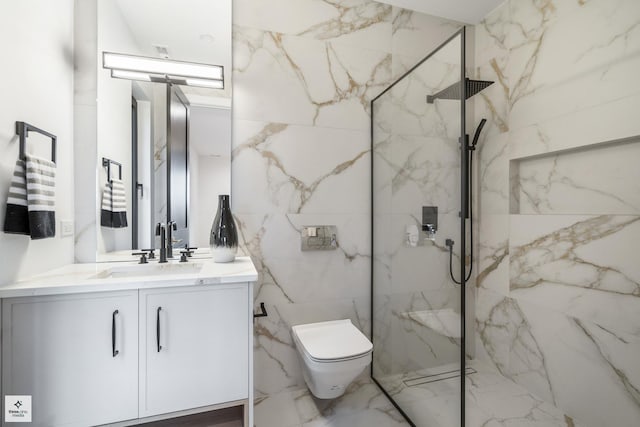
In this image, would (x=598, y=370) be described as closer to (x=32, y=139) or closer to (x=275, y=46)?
(x=275, y=46)

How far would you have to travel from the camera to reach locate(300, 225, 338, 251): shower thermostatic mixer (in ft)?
6.38

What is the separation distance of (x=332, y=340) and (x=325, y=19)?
2.12m

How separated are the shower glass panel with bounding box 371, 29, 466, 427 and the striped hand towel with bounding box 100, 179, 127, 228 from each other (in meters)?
1.60

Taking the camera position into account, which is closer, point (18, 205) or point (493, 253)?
point (18, 205)

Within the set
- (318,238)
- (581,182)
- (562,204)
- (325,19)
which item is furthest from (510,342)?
(325,19)

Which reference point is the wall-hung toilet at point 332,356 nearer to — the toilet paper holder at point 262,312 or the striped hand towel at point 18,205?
the toilet paper holder at point 262,312

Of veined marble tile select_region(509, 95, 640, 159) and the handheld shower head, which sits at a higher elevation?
the handheld shower head

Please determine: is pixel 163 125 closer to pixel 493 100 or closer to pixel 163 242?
pixel 163 242

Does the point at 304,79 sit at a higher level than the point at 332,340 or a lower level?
higher

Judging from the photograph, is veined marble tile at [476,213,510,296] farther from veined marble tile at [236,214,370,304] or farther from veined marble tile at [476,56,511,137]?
veined marble tile at [236,214,370,304]

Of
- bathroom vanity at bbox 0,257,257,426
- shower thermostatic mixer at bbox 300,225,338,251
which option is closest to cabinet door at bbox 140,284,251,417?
bathroom vanity at bbox 0,257,257,426

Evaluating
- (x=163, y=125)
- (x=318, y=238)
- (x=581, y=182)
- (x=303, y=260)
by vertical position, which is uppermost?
(x=163, y=125)

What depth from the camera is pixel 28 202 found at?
1181mm

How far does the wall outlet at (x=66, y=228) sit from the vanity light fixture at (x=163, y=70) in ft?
2.81
